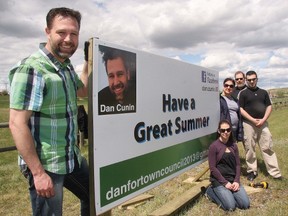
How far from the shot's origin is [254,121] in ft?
21.4

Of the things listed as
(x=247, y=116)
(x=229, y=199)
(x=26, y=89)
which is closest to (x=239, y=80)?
(x=247, y=116)

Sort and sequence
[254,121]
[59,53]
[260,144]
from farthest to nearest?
[260,144], [254,121], [59,53]

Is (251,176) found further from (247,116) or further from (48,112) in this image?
(48,112)

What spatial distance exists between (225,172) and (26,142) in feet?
12.8

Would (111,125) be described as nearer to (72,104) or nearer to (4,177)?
(72,104)

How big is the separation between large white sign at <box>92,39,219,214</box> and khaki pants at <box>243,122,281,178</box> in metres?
2.35

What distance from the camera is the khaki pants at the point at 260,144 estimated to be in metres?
6.56

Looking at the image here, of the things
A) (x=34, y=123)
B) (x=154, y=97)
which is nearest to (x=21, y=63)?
(x=34, y=123)

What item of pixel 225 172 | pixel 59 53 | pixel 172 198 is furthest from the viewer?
pixel 172 198

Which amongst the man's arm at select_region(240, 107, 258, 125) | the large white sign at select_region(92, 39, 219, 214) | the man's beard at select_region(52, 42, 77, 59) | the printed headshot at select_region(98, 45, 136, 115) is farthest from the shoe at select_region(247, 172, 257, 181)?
the man's beard at select_region(52, 42, 77, 59)

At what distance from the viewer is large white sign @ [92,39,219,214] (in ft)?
8.91

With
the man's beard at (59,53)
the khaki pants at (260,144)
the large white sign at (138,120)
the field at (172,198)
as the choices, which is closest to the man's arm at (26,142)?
the man's beard at (59,53)

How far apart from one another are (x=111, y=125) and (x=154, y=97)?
34.1 inches

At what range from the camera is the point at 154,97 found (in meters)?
3.54
